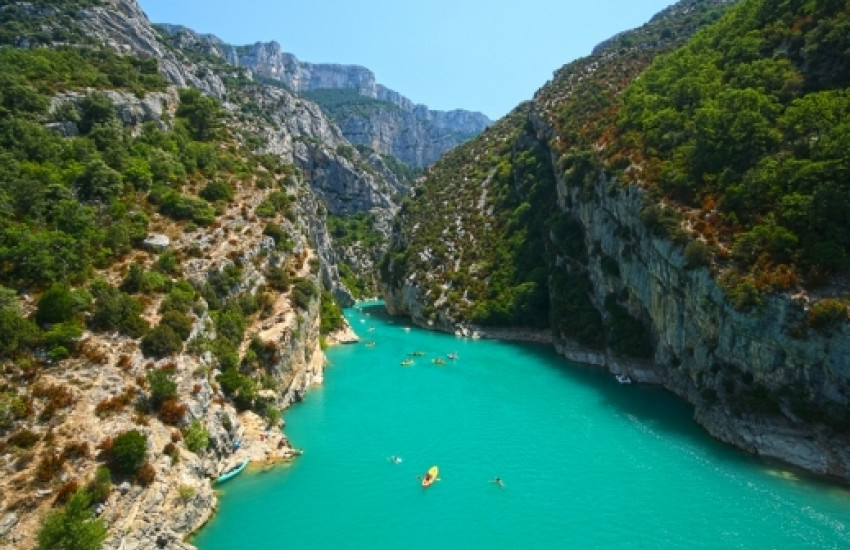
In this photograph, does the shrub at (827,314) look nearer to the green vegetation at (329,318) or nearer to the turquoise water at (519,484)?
the turquoise water at (519,484)

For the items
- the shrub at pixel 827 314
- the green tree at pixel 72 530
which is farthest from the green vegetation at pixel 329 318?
the shrub at pixel 827 314

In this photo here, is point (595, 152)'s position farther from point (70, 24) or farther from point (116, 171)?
point (70, 24)

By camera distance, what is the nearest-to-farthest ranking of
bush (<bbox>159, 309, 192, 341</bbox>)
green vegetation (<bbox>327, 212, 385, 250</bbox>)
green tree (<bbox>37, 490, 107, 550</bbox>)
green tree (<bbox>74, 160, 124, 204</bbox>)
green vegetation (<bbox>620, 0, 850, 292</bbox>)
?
green tree (<bbox>37, 490, 107, 550</bbox>) < bush (<bbox>159, 309, 192, 341</bbox>) < green vegetation (<bbox>620, 0, 850, 292</bbox>) < green tree (<bbox>74, 160, 124, 204</bbox>) < green vegetation (<bbox>327, 212, 385, 250</bbox>)

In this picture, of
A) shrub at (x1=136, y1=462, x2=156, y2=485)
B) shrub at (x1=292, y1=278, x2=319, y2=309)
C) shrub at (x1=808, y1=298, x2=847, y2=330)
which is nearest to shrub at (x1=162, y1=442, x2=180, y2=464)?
shrub at (x1=136, y1=462, x2=156, y2=485)

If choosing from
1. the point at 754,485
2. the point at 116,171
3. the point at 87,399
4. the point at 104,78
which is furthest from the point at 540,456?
the point at 104,78

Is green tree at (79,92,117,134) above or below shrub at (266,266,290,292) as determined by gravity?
above

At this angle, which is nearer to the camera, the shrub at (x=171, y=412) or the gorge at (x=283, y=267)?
the gorge at (x=283, y=267)

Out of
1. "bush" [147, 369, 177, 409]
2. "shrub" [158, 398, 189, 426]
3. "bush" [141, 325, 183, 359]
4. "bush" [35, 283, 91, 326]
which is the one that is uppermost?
"bush" [35, 283, 91, 326]

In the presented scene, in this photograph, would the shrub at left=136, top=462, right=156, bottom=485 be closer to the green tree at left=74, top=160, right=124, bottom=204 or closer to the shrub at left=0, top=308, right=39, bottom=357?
the shrub at left=0, top=308, right=39, bottom=357
